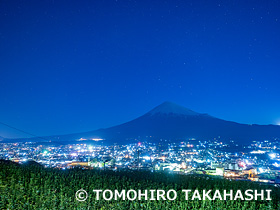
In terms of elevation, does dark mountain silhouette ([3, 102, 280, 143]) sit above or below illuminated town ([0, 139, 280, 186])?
above

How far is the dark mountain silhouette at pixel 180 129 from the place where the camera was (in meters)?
76.3

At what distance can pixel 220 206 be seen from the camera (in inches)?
231

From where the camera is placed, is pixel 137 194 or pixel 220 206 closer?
pixel 220 206

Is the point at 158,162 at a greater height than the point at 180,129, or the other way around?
the point at 180,129

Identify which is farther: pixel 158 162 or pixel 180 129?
pixel 180 129

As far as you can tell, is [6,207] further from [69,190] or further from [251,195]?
[251,195]

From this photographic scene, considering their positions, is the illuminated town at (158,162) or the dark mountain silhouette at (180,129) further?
the dark mountain silhouette at (180,129)

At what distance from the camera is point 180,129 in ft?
309

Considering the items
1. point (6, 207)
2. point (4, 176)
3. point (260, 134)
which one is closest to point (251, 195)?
point (6, 207)

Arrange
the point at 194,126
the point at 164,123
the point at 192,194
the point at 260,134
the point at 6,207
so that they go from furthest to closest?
the point at 164,123 → the point at 194,126 → the point at 260,134 → the point at 192,194 → the point at 6,207

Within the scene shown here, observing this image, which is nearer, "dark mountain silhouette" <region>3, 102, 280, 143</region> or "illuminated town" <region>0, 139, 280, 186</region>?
"illuminated town" <region>0, 139, 280, 186</region>

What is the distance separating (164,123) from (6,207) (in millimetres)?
99584

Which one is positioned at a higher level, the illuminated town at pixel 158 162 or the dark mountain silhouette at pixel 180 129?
the dark mountain silhouette at pixel 180 129

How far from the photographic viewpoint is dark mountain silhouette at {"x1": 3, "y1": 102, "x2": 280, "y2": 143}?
7631cm
